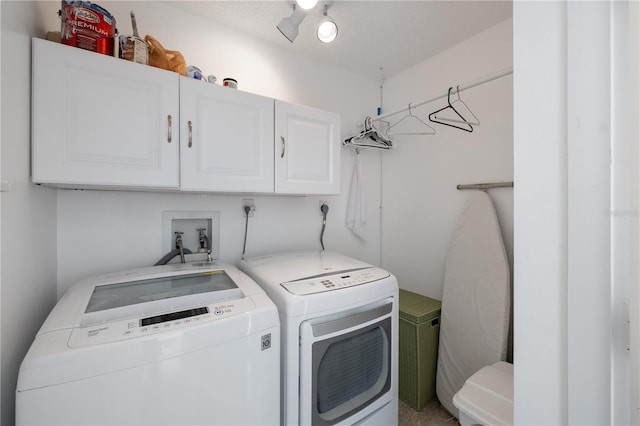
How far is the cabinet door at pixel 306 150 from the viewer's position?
61.8 inches

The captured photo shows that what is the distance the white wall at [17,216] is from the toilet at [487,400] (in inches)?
66.0

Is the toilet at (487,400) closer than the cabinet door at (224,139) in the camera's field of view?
Yes

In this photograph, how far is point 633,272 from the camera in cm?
36

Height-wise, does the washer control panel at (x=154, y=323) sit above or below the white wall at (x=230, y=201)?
below

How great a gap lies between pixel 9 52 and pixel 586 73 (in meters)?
1.44

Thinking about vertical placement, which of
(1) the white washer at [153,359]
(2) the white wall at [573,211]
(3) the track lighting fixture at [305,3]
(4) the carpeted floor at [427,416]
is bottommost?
(4) the carpeted floor at [427,416]

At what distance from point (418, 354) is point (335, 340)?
91 cm

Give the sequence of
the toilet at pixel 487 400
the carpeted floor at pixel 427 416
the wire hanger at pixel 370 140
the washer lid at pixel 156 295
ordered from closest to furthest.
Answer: the washer lid at pixel 156 295
the toilet at pixel 487 400
the carpeted floor at pixel 427 416
the wire hanger at pixel 370 140

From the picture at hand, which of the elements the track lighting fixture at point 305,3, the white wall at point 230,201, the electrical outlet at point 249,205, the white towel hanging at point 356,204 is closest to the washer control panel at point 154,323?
the white wall at point 230,201

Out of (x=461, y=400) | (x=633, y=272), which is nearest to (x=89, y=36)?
(x=633, y=272)

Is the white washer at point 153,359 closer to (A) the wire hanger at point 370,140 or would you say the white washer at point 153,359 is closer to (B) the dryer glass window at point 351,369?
(B) the dryer glass window at point 351,369

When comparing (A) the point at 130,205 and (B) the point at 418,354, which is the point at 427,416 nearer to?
(B) the point at 418,354

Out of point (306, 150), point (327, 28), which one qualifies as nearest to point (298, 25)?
point (327, 28)

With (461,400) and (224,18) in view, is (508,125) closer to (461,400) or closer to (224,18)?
(461,400)
